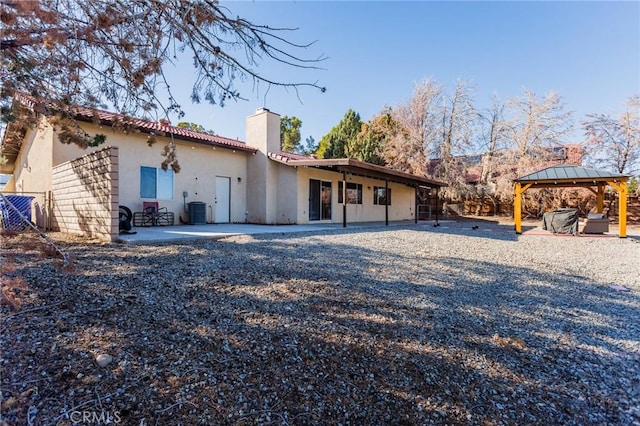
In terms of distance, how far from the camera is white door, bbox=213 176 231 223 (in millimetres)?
12547

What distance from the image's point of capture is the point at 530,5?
8141 mm

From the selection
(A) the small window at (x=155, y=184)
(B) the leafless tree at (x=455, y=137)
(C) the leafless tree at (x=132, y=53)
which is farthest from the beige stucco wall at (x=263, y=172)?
(B) the leafless tree at (x=455, y=137)

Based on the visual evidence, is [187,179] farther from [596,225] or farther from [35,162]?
[596,225]

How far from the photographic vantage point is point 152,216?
10.3m

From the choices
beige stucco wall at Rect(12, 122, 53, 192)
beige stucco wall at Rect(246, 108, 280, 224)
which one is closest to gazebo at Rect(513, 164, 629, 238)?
beige stucco wall at Rect(246, 108, 280, 224)

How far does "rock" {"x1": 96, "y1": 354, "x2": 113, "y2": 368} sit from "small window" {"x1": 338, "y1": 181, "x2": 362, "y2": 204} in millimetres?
13713

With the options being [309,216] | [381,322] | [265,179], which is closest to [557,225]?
[309,216]

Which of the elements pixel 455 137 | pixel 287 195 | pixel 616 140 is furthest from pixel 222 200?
pixel 616 140

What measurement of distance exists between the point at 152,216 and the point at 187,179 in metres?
1.92

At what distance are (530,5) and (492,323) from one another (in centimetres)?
872

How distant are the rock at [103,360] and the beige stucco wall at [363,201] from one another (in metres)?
10.9

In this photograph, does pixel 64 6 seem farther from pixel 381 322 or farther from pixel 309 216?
pixel 309 216

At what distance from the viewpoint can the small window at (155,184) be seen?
34.0 ft

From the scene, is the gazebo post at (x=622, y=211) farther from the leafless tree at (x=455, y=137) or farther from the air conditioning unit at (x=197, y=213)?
the air conditioning unit at (x=197, y=213)
